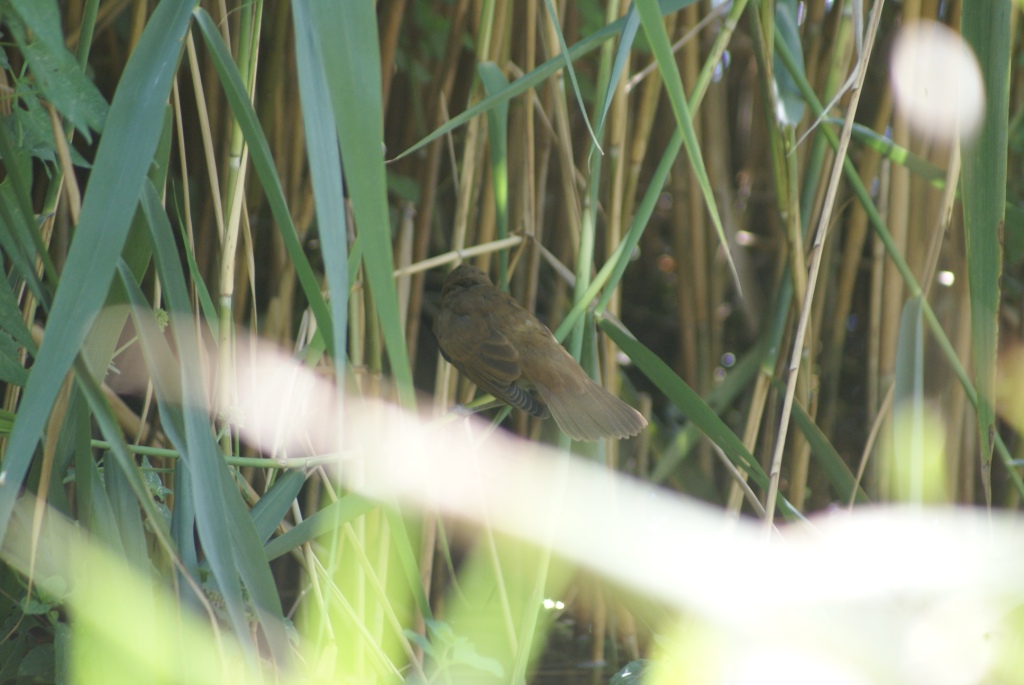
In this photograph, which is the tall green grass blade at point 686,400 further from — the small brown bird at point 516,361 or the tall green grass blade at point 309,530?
the tall green grass blade at point 309,530

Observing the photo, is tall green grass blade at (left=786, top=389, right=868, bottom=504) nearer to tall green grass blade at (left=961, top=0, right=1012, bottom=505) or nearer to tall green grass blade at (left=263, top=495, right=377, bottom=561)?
tall green grass blade at (left=961, top=0, right=1012, bottom=505)

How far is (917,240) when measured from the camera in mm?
1853

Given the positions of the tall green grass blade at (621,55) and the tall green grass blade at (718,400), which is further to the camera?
the tall green grass blade at (718,400)

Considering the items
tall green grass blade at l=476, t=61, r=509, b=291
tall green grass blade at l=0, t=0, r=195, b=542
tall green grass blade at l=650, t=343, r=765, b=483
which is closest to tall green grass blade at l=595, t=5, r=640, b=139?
tall green grass blade at l=476, t=61, r=509, b=291

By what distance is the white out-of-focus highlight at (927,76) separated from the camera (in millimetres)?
1605

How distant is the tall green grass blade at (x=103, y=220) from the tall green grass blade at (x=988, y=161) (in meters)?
0.76

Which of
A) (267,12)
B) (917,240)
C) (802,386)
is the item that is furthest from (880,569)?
(267,12)

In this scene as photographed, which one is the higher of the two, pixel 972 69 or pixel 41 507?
pixel 972 69

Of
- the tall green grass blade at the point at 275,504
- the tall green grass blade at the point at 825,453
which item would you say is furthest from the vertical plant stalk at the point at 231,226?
the tall green grass blade at the point at 825,453

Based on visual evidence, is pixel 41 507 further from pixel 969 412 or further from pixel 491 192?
pixel 969 412

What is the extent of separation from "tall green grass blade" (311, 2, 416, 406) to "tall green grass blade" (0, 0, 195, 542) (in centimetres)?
20

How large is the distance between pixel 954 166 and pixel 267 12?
124 cm

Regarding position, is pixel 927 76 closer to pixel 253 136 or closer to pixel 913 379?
pixel 913 379

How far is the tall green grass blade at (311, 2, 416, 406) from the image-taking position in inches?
27.6
